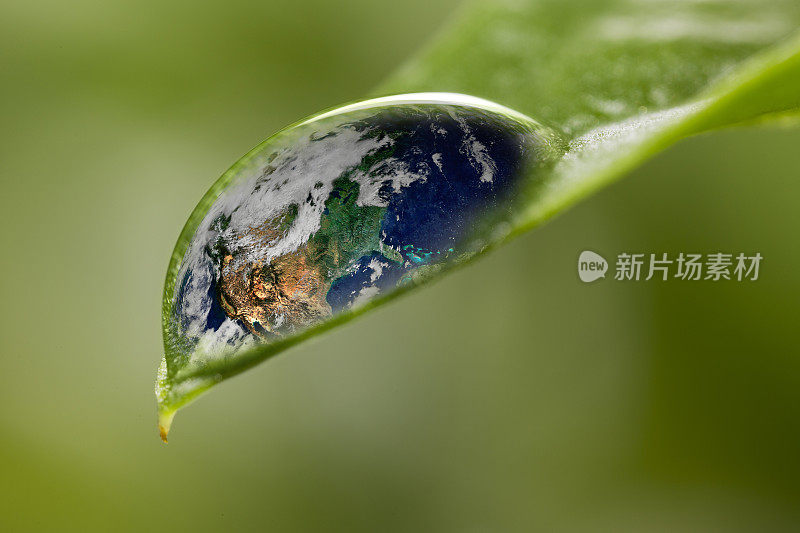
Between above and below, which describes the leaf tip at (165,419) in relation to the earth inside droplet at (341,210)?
below

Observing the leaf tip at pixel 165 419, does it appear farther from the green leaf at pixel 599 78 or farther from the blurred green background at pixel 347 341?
the blurred green background at pixel 347 341

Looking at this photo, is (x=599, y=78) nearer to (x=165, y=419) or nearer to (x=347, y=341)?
(x=165, y=419)

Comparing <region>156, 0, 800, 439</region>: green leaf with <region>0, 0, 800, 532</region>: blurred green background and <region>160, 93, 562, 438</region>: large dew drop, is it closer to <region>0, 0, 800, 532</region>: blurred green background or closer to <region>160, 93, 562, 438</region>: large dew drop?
<region>160, 93, 562, 438</region>: large dew drop

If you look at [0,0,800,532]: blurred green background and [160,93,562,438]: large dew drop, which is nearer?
[160,93,562,438]: large dew drop

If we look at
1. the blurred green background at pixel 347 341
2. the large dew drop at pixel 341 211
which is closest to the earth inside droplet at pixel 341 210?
the large dew drop at pixel 341 211

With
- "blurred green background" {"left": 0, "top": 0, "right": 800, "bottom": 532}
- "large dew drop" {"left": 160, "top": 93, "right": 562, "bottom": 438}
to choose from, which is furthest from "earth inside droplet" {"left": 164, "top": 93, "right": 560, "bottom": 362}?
"blurred green background" {"left": 0, "top": 0, "right": 800, "bottom": 532}

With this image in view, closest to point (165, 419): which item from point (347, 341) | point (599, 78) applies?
point (599, 78)
